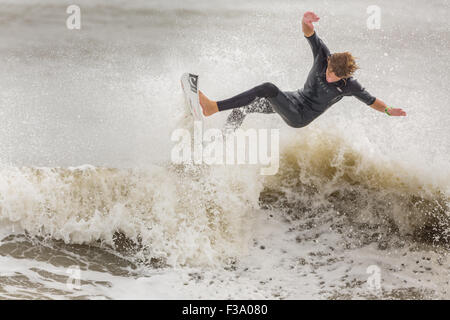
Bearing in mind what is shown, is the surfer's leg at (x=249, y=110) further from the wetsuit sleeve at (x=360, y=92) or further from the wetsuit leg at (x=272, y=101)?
the wetsuit sleeve at (x=360, y=92)

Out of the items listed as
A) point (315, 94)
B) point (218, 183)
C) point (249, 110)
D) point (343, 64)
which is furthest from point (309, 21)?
point (218, 183)

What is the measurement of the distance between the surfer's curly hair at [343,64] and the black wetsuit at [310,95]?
0.12 m

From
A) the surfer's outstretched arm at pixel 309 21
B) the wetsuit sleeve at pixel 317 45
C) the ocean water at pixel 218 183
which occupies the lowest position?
the ocean water at pixel 218 183

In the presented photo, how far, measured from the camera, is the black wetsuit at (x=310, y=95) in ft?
12.9

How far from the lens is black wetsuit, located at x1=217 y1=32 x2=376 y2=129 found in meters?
3.92

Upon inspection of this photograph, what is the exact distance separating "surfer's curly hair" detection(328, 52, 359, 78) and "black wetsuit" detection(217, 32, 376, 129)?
0.12 meters

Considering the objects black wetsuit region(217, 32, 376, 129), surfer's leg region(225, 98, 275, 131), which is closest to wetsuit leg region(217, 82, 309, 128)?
black wetsuit region(217, 32, 376, 129)

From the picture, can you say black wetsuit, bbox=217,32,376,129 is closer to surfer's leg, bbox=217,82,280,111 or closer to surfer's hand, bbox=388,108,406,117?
surfer's leg, bbox=217,82,280,111

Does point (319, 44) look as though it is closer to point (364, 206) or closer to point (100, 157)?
point (364, 206)

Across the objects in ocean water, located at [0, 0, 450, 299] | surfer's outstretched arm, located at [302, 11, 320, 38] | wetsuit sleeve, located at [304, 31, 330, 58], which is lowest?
ocean water, located at [0, 0, 450, 299]

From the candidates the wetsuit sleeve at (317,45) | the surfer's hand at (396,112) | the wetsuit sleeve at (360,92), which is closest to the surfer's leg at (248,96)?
the wetsuit sleeve at (317,45)

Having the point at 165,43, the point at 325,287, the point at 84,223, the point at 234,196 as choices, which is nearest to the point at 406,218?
the point at 325,287

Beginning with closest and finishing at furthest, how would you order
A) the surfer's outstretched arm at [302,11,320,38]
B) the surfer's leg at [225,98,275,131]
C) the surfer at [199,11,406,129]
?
the surfer's outstretched arm at [302,11,320,38]
the surfer at [199,11,406,129]
the surfer's leg at [225,98,275,131]
